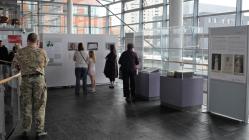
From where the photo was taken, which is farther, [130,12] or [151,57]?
[130,12]

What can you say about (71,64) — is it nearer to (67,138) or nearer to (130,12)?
(67,138)

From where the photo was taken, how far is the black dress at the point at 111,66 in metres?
9.51

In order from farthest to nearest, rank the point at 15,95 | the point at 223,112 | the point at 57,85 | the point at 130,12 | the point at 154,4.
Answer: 1. the point at 130,12
2. the point at 154,4
3. the point at 57,85
4. the point at 223,112
5. the point at 15,95

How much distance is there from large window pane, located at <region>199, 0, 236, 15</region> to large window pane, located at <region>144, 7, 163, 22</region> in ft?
8.76

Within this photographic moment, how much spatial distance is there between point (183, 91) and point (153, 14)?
8867 millimetres

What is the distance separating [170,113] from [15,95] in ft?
9.88

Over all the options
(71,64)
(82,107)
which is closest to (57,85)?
(71,64)

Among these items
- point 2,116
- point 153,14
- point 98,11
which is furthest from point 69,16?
point 2,116

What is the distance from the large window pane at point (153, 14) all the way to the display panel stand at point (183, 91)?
8.03m

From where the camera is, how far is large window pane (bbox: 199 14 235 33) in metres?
10.6

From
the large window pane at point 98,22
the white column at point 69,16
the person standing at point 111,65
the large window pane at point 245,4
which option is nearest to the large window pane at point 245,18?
the large window pane at point 245,4

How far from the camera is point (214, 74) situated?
602cm

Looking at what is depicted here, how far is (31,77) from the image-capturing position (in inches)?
174

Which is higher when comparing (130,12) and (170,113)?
(130,12)
